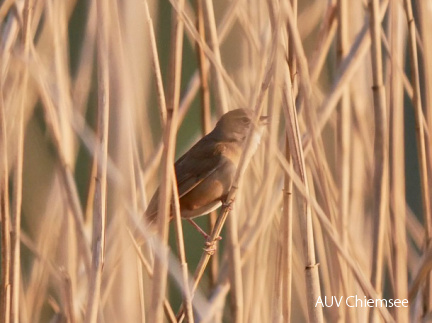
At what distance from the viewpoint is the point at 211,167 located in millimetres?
2715

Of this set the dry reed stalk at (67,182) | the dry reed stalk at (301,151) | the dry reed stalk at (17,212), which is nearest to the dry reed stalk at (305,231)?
the dry reed stalk at (301,151)

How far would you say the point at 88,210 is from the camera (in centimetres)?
219

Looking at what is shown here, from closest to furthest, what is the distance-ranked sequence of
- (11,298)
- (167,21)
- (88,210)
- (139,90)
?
1. (11,298)
2. (139,90)
3. (88,210)
4. (167,21)

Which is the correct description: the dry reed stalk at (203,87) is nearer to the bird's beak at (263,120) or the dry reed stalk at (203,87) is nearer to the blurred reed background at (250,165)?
the blurred reed background at (250,165)

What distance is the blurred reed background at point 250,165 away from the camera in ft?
5.58

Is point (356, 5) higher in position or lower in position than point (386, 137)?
higher

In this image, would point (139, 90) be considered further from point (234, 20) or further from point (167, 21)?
point (167, 21)

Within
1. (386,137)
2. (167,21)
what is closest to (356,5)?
(386,137)

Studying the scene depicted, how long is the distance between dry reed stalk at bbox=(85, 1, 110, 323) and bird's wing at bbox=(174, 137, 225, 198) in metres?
0.99

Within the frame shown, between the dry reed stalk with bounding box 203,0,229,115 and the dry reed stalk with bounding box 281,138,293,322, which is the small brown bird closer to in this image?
the dry reed stalk with bounding box 203,0,229,115

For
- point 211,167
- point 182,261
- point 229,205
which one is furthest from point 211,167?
point 182,261

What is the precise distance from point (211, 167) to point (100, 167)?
1053 millimetres

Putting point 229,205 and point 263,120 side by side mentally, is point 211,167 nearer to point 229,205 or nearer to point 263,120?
point 263,120

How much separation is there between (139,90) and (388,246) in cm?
85
